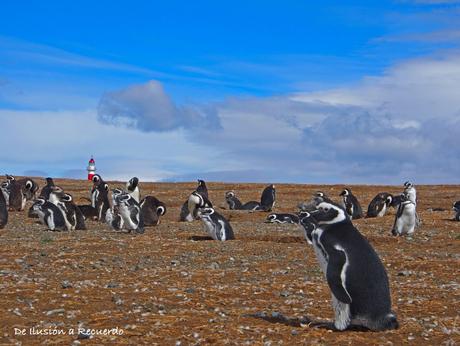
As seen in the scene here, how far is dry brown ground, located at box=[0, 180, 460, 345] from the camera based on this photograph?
6.99 metres

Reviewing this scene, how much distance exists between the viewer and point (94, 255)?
495 inches

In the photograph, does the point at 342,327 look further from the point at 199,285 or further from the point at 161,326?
the point at 199,285

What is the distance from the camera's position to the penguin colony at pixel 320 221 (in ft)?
22.7

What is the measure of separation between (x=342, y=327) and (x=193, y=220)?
1590cm

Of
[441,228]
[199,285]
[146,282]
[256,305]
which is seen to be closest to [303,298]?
[256,305]

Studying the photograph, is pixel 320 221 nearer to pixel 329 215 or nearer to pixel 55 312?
pixel 329 215

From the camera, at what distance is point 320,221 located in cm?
733

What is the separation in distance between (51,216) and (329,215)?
40.7 ft

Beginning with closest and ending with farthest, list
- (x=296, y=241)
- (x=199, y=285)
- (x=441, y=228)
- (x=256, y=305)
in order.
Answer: (x=256, y=305) → (x=199, y=285) → (x=296, y=241) → (x=441, y=228)

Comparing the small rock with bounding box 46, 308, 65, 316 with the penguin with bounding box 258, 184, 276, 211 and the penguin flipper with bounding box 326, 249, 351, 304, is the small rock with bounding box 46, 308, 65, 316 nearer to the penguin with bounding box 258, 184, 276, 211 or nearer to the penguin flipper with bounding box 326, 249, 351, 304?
the penguin flipper with bounding box 326, 249, 351, 304

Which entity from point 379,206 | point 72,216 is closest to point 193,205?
point 72,216

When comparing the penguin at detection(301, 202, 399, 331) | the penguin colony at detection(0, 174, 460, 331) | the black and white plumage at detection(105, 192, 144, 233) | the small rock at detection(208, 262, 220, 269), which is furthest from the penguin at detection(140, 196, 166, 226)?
the penguin at detection(301, 202, 399, 331)

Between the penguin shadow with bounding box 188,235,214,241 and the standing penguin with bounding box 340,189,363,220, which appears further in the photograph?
the standing penguin with bounding box 340,189,363,220

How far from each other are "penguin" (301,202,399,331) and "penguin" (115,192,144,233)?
11.1m
